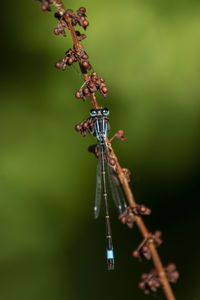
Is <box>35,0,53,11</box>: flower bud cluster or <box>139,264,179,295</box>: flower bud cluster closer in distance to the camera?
<box>139,264,179,295</box>: flower bud cluster

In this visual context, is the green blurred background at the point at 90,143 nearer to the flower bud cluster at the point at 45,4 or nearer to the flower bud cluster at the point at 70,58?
the flower bud cluster at the point at 70,58

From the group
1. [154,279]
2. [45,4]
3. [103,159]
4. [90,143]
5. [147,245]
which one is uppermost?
[90,143]

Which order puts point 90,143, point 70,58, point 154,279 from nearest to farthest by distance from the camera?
point 154,279 < point 70,58 < point 90,143

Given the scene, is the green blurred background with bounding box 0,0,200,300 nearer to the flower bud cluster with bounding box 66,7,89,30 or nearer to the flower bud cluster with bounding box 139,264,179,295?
the flower bud cluster with bounding box 66,7,89,30

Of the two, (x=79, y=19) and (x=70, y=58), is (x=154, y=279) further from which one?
(x=79, y=19)

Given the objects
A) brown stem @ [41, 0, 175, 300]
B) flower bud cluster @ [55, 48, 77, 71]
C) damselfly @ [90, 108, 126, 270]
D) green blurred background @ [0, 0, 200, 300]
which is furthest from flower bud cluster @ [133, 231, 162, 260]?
green blurred background @ [0, 0, 200, 300]

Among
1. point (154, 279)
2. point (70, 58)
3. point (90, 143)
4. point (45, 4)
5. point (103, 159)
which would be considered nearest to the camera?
point (154, 279)

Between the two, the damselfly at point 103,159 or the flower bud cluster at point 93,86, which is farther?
the damselfly at point 103,159

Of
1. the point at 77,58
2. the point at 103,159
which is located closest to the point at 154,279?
the point at 103,159

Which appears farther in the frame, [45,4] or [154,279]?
[45,4]

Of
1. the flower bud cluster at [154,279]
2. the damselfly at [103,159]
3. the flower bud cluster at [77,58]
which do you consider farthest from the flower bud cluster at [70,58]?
the flower bud cluster at [154,279]
